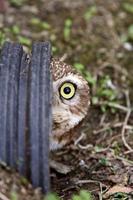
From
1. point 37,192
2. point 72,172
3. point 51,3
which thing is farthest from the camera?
point 51,3

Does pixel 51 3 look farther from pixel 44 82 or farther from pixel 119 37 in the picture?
pixel 44 82

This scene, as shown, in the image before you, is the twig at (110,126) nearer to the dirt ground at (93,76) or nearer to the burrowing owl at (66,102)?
the dirt ground at (93,76)

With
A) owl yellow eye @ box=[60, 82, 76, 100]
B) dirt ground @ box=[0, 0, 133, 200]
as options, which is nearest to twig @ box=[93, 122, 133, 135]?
dirt ground @ box=[0, 0, 133, 200]

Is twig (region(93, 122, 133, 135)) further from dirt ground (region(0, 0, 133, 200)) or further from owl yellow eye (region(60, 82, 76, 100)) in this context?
owl yellow eye (region(60, 82, 76, 100))

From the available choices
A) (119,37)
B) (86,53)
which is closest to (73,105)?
(86,53)

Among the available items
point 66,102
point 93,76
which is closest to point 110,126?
point 93,76

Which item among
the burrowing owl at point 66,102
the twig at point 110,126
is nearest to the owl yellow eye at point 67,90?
the burrowing owl at point 66,102

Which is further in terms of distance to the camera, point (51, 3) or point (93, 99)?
point (51, 3)
